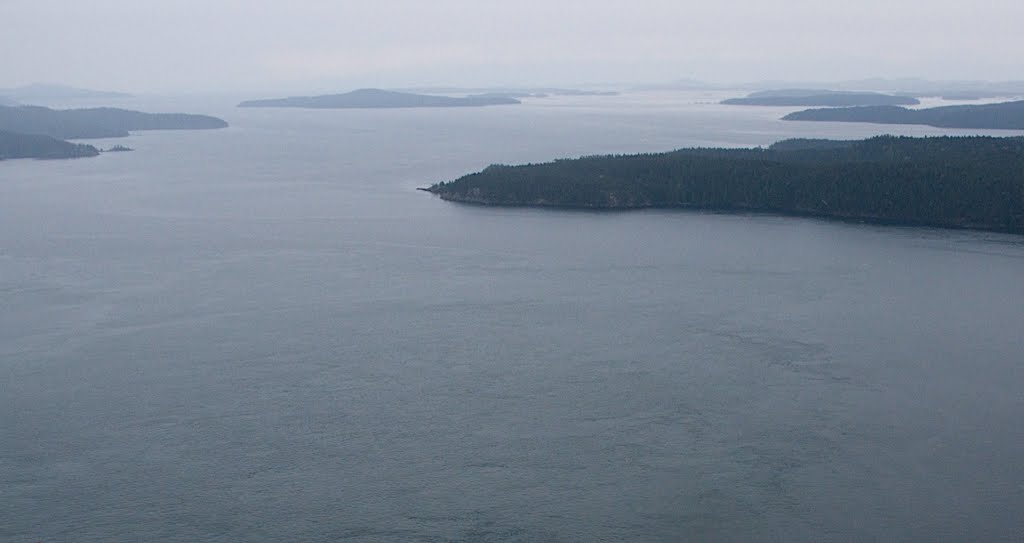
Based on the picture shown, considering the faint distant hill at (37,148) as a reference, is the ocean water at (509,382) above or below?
below

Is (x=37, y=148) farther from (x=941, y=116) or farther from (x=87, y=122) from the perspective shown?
(x=941, y=116)

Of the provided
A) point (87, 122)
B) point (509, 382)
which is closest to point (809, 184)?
point (509, 382)

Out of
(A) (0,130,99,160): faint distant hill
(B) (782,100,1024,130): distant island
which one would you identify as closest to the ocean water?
(A) (0,130,99,160): faint distant hill

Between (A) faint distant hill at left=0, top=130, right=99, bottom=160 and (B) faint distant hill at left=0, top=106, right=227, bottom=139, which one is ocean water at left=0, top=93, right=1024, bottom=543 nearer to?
(A) faint distant hill at left=0, top=130, right=99, bottom=160

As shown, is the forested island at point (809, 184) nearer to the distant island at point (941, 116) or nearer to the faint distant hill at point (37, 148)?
the distant island at point (941, 116)

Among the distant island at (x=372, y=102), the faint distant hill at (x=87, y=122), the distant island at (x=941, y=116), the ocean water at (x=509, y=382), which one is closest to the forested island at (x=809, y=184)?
the ocean water at (x=509, y=382)

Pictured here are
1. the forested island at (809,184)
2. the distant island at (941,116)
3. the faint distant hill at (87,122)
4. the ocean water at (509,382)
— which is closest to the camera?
the ocean water at (509,382)
